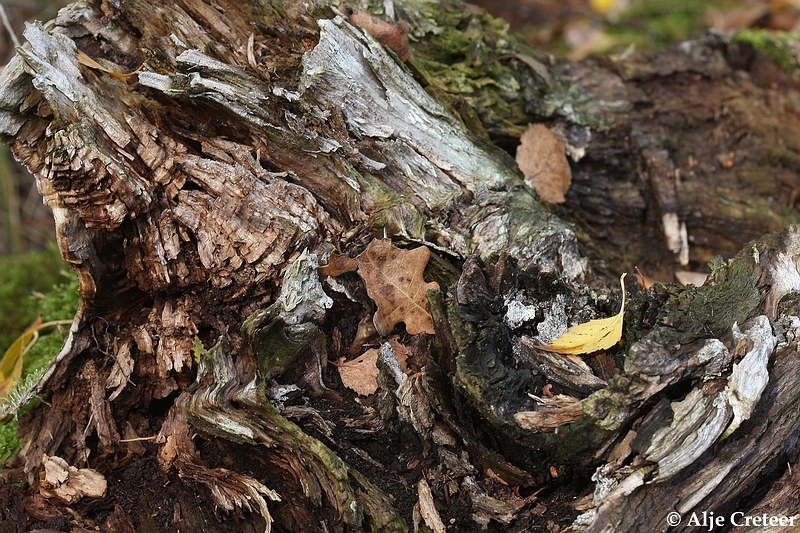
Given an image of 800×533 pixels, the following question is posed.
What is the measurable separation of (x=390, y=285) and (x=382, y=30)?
1.35m

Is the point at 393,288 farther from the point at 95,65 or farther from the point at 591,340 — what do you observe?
the point at 95,65

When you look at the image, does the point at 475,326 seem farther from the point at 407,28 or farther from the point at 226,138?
the point at 407,28

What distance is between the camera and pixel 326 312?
262 centimetres

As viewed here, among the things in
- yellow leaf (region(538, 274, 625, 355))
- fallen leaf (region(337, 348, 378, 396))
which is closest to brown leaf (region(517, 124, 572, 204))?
yellow leaf (region(538, 274, 625, 355))

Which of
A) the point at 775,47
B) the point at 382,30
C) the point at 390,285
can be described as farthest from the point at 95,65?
the point at 775,47

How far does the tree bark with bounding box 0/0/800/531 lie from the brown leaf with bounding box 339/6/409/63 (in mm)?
62

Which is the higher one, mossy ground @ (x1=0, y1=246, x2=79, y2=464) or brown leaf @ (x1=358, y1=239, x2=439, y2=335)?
brown leaf @ (x1=358, y1=239, x2=439, y2=335)

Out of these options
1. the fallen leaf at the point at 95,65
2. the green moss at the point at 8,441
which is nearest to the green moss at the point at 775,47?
the fallen leaf at the point at 95,65

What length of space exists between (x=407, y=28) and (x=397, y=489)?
226 centimetres

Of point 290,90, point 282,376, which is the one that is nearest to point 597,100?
point 290,90

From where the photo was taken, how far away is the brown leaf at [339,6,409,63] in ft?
10.2

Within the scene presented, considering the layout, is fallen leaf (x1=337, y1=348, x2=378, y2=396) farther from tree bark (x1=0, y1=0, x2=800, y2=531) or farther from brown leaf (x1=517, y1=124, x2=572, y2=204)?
brown leaf (x1=517, y1=124, x2=572, y2=204)

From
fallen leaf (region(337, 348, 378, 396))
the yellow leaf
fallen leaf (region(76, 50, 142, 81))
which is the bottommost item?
fallen leaf (region(337, 348, 378, 396))

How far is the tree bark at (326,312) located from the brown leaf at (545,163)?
0.25m
